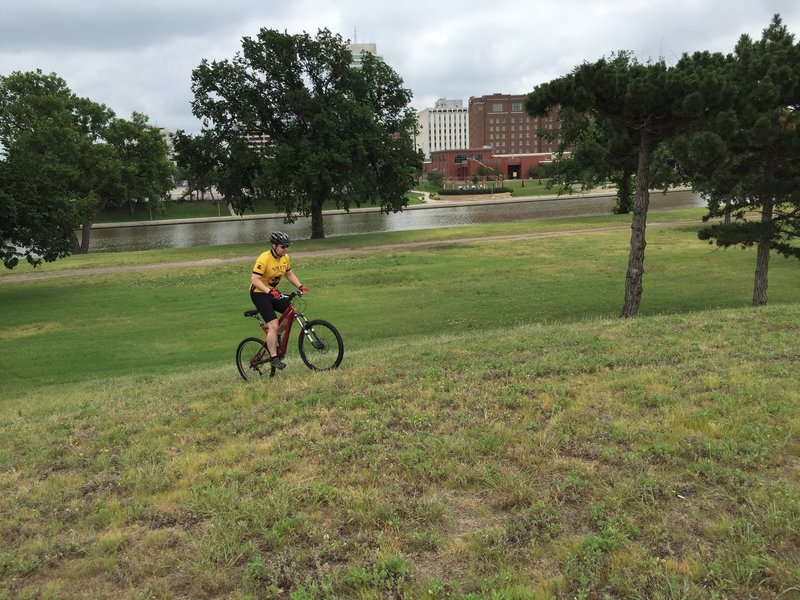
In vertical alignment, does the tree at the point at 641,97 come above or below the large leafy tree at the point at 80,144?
below

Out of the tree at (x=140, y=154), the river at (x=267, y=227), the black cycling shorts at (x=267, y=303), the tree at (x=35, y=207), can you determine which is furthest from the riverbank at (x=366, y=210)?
the black cycling shorts at (x=267, y=303)

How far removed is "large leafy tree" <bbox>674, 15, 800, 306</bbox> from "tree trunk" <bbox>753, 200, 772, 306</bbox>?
0.07ft

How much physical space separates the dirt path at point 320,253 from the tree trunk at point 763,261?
17.0m

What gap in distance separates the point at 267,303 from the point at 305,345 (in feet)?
2.64

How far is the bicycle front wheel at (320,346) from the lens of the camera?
24.7 ft

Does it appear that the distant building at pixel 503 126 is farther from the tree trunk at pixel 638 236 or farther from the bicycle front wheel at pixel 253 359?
the bicycle front wheel at pixel 253 359

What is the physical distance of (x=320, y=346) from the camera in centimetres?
765

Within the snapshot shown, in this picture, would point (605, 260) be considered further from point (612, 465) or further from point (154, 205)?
point (154, 205)

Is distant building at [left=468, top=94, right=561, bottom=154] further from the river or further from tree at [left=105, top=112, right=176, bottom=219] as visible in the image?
A: tree at [left=105, top=112, right=176, bottom=219]

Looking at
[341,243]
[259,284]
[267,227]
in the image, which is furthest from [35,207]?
[267,227]

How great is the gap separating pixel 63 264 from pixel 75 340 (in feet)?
54.6

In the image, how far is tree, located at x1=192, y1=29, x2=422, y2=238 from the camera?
107 ft

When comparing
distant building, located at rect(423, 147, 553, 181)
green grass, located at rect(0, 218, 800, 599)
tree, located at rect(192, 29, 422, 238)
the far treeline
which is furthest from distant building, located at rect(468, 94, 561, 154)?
green grass, located at rect(0, 218, 800, 599)

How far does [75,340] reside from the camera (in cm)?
1432
